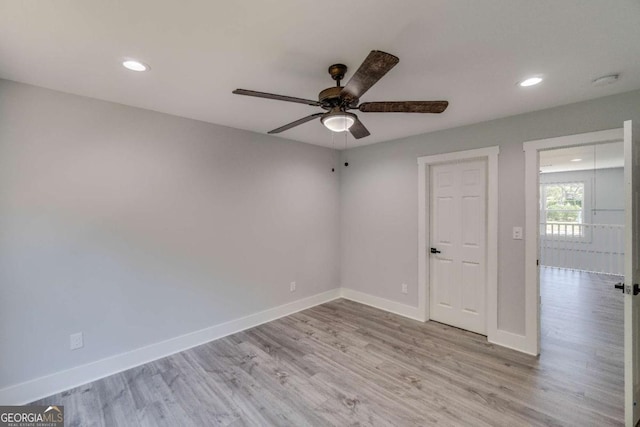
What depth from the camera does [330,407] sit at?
2.09 m

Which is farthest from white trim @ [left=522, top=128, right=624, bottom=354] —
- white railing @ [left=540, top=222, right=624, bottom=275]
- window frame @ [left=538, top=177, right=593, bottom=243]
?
window frame @ [left=538, top=177, right=593, bottom=243]

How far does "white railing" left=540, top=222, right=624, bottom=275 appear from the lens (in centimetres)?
637

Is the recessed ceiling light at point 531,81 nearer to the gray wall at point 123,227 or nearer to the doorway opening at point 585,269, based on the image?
the doorway opening at point 585,269

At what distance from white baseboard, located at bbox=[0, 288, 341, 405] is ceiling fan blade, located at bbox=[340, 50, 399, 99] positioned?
2.97 meters

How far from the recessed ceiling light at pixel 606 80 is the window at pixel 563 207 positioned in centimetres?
650

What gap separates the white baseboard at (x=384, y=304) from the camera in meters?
3.77

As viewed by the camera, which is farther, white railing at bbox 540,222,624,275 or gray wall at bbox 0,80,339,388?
white railing at bbox 540,222,624,275

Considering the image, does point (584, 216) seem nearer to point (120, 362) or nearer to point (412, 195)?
point (412, 195)

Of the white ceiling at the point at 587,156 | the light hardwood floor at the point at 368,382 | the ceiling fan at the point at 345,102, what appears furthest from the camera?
the white ceiling at the point at 587,156

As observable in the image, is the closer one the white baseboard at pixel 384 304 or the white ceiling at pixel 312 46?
the white ceiling at pixel 312 46

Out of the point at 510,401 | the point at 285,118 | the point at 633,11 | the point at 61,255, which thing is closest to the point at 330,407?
the point at 510,401

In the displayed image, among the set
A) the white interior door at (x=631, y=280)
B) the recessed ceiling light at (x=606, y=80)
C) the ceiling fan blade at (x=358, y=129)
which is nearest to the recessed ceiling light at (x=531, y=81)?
the recessed ceiling light at (x=606, y=80)

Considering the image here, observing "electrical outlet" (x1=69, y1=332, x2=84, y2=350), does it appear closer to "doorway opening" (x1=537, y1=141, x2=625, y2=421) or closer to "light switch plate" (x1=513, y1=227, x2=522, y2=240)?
"doorway opening" (x1=537, y1=141, x2=625, y2=421)

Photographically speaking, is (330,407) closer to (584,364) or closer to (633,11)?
(584,364)
